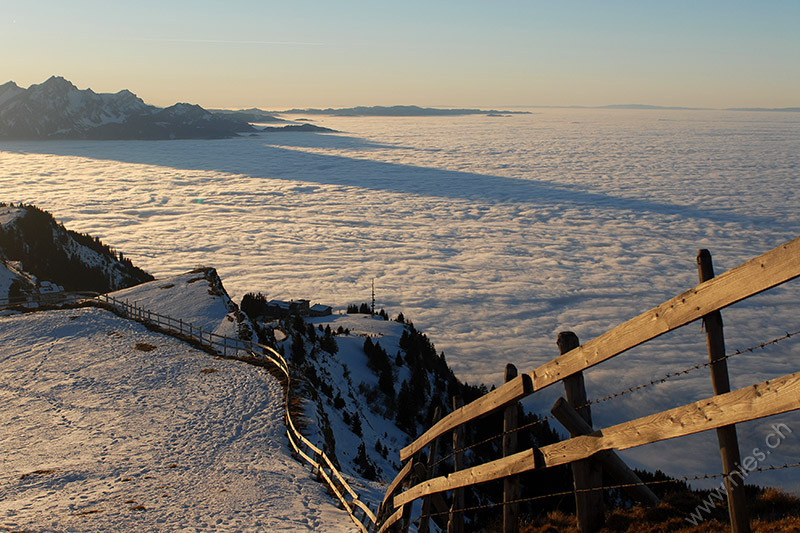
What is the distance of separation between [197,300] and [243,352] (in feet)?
40.1

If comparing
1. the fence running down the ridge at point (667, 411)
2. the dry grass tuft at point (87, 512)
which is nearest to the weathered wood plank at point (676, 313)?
the fence running down the ridge at point (667, 411)

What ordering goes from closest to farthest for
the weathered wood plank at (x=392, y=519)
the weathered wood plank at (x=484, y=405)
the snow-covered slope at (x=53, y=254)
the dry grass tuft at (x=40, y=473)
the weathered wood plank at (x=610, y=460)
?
the weathered wood plank at (x=610, y=460), the weathered wood plank at (x=484, y=405), the weathered wood plank at (x=392, y=519), the dry grass tuft at (x=40, y=473), the snow-covered slope at (x=53, y=254)

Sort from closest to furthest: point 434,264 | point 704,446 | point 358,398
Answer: point 358,398, point 704,446, point 434,264

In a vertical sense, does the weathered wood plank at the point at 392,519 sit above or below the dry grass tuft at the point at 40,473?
above

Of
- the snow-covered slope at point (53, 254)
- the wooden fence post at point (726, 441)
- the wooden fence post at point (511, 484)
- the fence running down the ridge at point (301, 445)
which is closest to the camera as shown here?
the wooden fence post at point (726, 441)

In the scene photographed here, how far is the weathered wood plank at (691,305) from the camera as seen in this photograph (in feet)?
11.3

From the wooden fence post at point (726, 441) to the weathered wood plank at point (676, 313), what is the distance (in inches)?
6.0

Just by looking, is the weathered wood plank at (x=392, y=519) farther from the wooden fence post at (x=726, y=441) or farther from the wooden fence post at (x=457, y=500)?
the wooden fence post at (x=726, y=441)

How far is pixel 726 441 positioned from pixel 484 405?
2362 mm

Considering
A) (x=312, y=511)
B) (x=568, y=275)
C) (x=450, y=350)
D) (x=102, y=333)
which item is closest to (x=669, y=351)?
(x=450, y=350)

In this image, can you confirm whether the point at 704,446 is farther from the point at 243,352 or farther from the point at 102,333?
the point at 102,333

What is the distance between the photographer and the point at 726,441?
3943mm

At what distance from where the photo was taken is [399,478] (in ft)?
26.1

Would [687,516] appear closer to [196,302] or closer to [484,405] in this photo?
[484,405]
